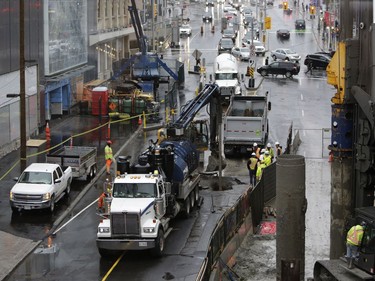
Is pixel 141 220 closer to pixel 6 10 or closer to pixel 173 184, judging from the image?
pixel 173 184

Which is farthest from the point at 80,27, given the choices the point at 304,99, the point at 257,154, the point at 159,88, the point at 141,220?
the point at 141,220

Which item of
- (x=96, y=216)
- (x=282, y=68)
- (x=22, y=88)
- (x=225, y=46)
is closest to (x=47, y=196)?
(x=96, y=216)

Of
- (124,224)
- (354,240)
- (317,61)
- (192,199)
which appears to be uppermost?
(317,61)

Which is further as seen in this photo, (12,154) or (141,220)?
(12,154)

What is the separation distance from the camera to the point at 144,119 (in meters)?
50.8

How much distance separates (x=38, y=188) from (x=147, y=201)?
6.32 m

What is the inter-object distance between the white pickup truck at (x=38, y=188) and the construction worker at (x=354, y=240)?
1547cm

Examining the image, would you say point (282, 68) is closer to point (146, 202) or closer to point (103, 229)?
point (146, 202)

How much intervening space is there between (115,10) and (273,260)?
4873cm

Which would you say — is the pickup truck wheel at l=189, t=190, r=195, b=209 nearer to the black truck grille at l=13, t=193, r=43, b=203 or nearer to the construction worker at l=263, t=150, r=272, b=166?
the construction worker at l=263, t=150, r=272, b=166

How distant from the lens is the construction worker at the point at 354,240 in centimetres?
1836

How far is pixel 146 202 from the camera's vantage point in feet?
88.4

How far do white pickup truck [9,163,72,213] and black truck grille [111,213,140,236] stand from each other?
248 inches

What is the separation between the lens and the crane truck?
26109mm
